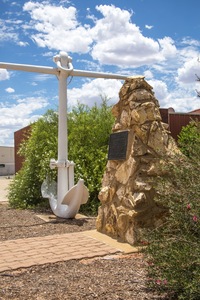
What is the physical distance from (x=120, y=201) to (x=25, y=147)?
19.7 ft

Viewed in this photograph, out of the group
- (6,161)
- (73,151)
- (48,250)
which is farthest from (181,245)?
(6,161)

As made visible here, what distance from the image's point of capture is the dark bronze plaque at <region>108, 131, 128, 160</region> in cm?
631

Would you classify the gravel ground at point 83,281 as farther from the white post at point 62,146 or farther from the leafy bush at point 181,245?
the white post at point 62,146

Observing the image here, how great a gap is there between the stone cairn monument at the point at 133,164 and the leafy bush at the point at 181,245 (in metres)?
1.80

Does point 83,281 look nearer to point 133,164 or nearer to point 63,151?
point 133,164

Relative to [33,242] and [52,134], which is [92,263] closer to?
[33,242]

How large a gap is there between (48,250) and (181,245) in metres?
2.51

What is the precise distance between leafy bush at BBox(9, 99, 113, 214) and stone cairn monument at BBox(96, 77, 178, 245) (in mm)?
3107

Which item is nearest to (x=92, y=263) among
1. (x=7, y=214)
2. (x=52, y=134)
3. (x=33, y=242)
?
(x=33, y=242)

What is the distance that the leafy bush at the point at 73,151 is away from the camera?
988 centimetres

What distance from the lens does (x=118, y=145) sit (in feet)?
21.2

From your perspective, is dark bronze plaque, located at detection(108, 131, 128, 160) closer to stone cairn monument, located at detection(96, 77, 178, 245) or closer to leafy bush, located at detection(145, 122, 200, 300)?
stone cairn monument, located at detection(96, 77, 178, 245)

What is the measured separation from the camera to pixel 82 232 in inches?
269

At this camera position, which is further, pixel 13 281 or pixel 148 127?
pixel 148 127
